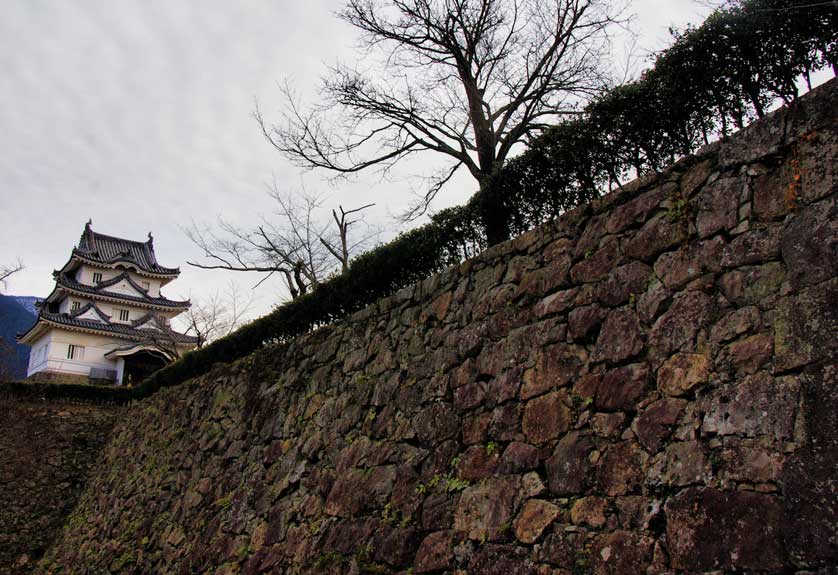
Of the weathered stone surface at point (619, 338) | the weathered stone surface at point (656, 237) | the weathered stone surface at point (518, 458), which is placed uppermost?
the weathered stone surface at point (656, 237)

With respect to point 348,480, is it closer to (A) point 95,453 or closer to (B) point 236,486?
(B) point 236,486

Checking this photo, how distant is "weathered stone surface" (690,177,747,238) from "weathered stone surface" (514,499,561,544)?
6.61 feet

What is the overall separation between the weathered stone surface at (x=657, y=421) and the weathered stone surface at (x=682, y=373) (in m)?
0.07

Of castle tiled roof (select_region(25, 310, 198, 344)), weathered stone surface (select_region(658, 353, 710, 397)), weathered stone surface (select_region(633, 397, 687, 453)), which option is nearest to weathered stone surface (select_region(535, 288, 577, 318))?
weathered stone surface (select_region(658, 353, 710, 397))

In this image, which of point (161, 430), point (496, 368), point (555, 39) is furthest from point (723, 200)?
point (161, 430)

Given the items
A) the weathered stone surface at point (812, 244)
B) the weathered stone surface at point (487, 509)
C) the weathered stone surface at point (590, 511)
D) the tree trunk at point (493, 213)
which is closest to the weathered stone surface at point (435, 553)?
the weathered stone surface at point (487, 509)

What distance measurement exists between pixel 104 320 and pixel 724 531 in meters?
34.3

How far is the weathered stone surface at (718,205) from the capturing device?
12.6 ft

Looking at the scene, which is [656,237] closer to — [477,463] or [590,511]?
[590,511]

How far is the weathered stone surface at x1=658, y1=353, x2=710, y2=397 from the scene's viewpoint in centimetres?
368

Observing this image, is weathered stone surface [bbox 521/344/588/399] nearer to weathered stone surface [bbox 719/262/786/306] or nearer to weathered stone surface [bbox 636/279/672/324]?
weathered stone surface [bbox 636/279/672/324]

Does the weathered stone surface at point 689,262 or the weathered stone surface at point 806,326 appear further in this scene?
the weathered stone surface at point 689,262

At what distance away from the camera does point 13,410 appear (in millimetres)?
15812

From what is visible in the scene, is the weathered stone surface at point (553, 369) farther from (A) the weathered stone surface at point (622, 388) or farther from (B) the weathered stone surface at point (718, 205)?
(B) the weathered stone surface at point (718, 205)
